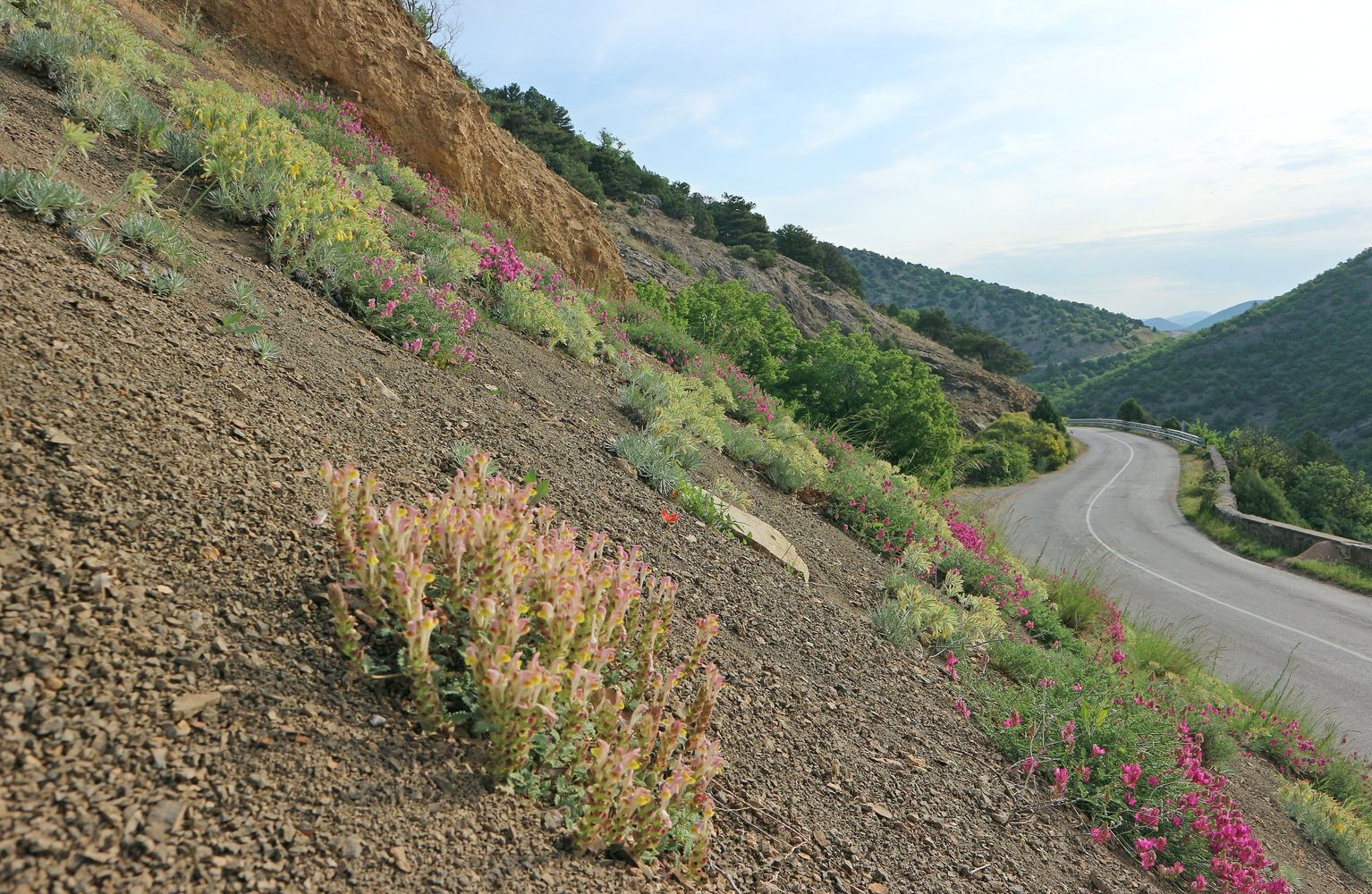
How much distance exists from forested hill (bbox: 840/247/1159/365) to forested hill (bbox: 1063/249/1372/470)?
26605 mm

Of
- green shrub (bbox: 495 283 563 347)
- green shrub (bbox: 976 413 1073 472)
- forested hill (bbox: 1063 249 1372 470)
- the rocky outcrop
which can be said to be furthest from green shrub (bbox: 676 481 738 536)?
forested hill (bbox: 1063 249 1372 470)

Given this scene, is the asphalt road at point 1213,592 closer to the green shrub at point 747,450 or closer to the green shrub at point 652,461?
the green shrub at point 747,450

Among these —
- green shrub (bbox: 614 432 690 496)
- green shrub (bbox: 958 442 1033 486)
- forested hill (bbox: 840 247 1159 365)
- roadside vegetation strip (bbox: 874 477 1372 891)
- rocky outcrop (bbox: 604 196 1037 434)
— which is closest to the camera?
roadside vegetation strip (bbox: 874 477 1372 891)

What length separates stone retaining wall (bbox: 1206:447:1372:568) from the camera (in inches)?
593

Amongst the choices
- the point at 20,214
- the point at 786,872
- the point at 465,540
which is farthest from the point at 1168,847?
the point at 20,214

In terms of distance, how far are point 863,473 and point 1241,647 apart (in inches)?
268

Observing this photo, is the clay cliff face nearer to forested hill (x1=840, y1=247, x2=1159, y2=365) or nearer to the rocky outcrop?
the rocky outcrop

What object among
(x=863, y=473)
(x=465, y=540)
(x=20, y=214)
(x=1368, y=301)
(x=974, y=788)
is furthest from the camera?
(x=1368, y=301)

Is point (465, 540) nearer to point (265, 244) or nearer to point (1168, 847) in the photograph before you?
point (265, 244)

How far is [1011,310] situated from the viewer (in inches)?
4582

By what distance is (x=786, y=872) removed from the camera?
2.32m

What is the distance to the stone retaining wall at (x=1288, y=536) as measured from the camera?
1505 cm

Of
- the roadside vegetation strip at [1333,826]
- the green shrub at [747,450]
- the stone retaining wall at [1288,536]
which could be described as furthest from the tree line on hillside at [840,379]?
the stone retaining wall at [1288,536]

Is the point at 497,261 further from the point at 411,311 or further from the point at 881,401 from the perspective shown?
the point at 881,401
